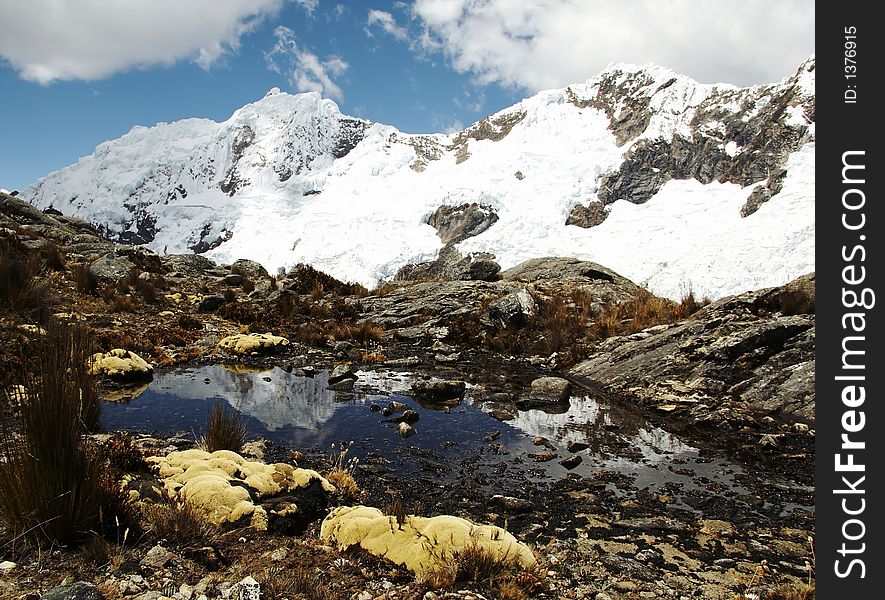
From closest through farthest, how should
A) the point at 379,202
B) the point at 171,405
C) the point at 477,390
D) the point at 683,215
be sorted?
1. the point at 171,405
2. the point at 477,390
3. the point at 683,215
4. the point at 379,202

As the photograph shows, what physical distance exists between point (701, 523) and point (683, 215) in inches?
4546

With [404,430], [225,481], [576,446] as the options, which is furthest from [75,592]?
[576,446]

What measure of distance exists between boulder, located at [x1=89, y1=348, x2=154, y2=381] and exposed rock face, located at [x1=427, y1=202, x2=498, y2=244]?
98.6 meters

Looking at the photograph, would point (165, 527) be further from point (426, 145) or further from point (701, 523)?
point (426, 145)

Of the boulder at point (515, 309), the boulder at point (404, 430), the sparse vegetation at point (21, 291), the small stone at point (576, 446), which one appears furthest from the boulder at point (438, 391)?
the sparse vegetation at point (21, 291)

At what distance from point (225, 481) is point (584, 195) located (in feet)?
392

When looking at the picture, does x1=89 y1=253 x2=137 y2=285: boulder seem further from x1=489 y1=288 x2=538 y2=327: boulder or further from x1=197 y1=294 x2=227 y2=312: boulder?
x1=489 y1=288 x2=538 y2=327: boulder

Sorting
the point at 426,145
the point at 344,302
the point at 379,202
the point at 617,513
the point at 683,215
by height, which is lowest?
the point at 617,513

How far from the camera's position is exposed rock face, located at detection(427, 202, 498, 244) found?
359ft

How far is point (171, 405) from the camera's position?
8234 millimetres

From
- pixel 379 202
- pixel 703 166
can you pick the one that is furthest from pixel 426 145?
pixel 703 166

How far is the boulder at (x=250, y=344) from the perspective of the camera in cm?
1289

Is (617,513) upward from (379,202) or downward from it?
downward

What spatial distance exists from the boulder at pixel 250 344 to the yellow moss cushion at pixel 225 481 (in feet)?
26.4
